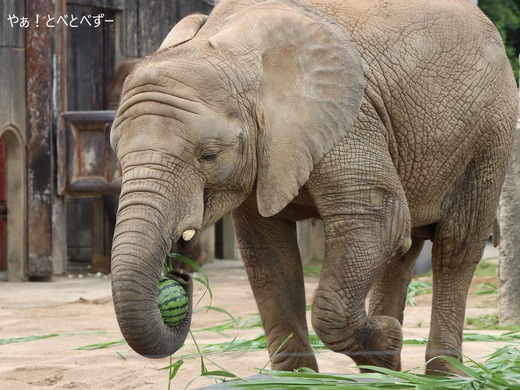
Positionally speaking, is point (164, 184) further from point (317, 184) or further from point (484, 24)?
point (484, 24)

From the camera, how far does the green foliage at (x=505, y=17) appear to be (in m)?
20.1

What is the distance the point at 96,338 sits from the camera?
787cm

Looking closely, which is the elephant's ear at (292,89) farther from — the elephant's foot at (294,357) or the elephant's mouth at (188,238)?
the elephant's foot at (294,357)

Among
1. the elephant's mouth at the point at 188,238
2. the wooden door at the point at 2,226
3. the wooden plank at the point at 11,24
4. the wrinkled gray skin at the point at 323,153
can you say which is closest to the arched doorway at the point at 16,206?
the wooden plank at the point at 11,24

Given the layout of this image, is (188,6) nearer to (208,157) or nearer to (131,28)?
(131,28)

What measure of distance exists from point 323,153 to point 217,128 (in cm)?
50

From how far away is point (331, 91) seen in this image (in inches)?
197

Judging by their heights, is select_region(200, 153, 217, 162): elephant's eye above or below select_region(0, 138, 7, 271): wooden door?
above

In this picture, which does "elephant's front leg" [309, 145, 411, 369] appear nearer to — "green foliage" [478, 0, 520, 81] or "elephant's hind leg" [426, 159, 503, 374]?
"elephant's hind leg" [426, 159, 503, 374]

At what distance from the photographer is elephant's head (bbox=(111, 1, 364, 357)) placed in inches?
169

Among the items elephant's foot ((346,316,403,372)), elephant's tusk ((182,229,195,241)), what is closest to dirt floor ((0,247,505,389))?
elephant's foot ((346,316,403,372))

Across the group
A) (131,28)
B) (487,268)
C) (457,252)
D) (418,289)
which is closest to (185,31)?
(457,252)

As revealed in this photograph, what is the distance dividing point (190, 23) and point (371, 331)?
1.52 m

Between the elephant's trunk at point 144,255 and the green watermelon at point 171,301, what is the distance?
0.12 feet
